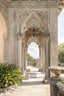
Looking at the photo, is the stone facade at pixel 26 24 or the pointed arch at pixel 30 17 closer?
the stone facade at pixel 26 24

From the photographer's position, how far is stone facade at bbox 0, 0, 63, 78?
7.83m

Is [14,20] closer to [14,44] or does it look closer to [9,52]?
[14,44]

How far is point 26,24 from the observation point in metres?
8.08

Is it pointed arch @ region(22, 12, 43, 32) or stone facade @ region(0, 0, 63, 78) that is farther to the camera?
pointed arch @ region(22, 12, 43, 32)

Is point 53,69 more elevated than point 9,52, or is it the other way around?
point 9,52

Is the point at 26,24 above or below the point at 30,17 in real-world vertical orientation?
below

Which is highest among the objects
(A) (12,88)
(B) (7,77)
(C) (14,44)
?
(C) (14,44)

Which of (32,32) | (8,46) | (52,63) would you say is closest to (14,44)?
(8,46)

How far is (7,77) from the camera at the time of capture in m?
6.12

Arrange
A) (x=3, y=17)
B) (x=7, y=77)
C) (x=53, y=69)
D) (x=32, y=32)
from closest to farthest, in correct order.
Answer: (x=53, y=69) → (x=7, y=77) → (x=3, y=17) → (x=32, y=32)

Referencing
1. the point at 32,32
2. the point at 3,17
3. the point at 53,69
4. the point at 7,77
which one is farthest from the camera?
the point at 32,32

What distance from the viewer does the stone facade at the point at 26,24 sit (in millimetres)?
7828

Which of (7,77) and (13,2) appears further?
(13,2)

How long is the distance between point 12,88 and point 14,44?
2.71 metres
